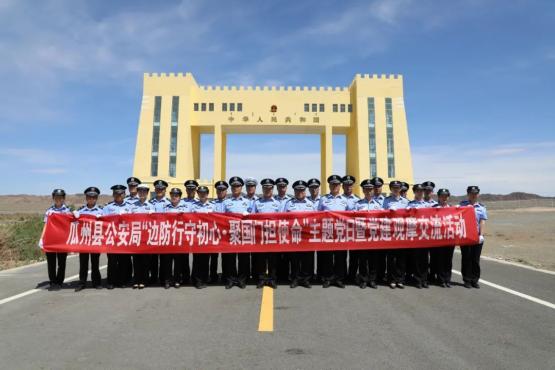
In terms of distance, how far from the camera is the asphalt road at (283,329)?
3791mm

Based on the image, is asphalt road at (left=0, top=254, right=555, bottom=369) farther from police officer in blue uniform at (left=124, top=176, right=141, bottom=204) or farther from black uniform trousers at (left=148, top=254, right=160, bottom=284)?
police officer in blue uniform at (left=124, top=176, right=141, bottom=204)

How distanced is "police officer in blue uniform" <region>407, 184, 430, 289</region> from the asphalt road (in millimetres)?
275

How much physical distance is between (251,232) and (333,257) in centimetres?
150

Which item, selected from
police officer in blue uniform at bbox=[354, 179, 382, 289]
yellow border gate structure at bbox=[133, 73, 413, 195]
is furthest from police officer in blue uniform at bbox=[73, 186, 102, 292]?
yellow border gate structure at bbox=[133, 73, 413, 195]

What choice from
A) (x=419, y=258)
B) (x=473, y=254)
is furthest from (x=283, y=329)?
(x=473, y=254)

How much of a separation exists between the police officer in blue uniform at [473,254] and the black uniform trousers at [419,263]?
63 cm

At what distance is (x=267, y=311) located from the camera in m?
5.51

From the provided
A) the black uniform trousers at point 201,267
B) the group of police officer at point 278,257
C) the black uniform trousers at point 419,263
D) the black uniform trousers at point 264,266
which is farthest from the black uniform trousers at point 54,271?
the black uniform trousers at point 419,263

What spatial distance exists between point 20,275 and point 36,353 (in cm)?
563

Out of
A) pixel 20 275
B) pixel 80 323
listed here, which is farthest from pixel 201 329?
pixel 20 275

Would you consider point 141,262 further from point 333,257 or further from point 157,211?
point 333,257

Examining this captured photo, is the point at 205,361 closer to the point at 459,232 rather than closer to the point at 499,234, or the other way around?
the point at 459,232

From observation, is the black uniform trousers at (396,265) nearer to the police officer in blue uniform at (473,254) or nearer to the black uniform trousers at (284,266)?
the police officer in blue uniform at (473,254)

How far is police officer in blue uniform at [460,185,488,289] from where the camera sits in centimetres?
720
